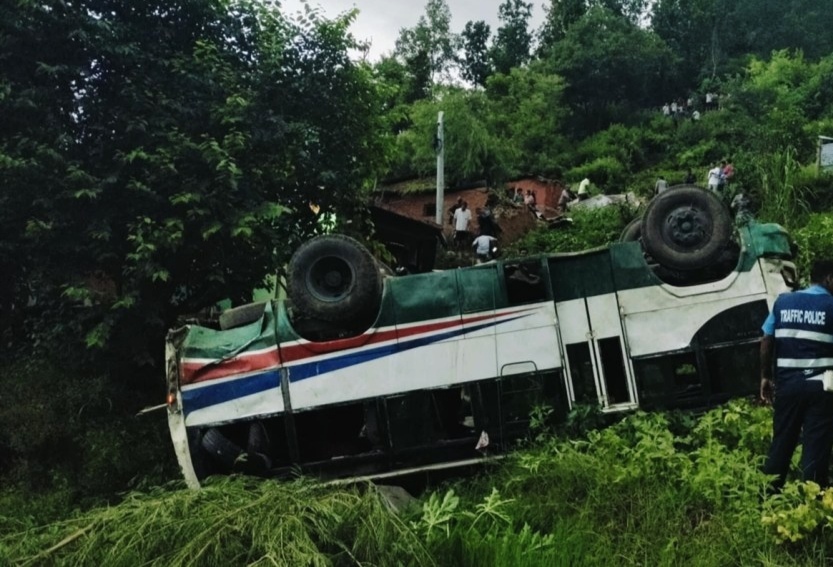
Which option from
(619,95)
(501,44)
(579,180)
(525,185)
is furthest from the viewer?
(501,44)

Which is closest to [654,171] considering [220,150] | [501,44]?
[501,44]

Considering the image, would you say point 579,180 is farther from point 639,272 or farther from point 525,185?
point 639,272

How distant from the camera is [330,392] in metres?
6.14

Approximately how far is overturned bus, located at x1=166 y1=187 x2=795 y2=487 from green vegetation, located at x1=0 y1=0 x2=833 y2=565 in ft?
1.74

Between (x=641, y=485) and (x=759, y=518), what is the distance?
841mm

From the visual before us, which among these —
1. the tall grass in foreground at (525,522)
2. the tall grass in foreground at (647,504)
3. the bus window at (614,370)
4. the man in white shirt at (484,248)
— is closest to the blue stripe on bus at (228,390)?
the tall grass in foreground at (525,522)

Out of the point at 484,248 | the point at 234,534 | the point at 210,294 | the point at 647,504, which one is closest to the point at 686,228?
the point at 647,504

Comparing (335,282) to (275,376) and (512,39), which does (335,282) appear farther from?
(512,39)

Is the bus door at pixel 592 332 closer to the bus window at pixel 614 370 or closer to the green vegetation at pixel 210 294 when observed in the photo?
the bus window at pixel 614 370

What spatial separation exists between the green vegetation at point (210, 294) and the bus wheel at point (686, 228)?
4.85ft

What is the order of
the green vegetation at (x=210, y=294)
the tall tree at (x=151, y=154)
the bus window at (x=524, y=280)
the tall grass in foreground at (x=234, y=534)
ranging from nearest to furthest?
the tall grass in foreground at (x=234, y=534) < the green vegetation at (x=210, y=294) < the bus window at (x=524, y=280) < the tall tree at (x=151, y=154)

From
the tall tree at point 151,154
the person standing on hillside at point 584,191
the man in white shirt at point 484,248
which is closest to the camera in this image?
the tall tree at point 151,154

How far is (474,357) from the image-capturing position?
6.19 meters

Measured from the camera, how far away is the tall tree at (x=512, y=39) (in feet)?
132
